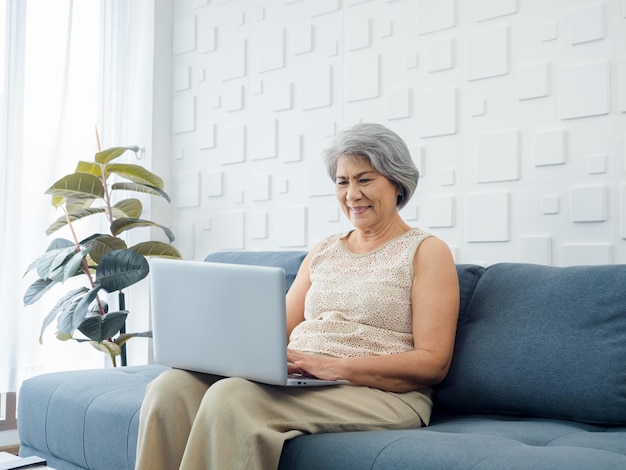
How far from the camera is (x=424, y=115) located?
2832mm

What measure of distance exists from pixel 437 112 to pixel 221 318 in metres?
1.44

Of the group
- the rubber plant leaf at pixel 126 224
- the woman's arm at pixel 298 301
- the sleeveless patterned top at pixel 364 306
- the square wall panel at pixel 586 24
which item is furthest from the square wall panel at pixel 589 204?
the rubber plant leaf at pixel 126 224

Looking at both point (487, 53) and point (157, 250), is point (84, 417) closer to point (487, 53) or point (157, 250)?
point (157, 250)

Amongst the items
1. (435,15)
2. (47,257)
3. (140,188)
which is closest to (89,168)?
(140,188)

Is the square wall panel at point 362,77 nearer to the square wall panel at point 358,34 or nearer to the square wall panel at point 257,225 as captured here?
the square wall panel at point 358,34

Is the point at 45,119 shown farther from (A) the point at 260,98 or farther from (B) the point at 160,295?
(B) the point at 160,295

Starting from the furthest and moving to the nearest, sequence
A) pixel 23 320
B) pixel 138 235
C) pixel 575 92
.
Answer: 1. pixel 138 235
2. pixel 23 320
3. pixel 575 92

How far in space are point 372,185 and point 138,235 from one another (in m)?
2.04

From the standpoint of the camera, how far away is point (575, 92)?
2439 mm

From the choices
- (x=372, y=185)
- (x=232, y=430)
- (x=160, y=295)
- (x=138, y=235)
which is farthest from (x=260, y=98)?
(x=232, y=430)

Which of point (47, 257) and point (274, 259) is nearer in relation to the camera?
point (274, 259)

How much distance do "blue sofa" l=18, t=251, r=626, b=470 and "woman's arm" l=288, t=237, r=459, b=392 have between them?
132mm

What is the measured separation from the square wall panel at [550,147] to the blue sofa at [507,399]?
50 cm

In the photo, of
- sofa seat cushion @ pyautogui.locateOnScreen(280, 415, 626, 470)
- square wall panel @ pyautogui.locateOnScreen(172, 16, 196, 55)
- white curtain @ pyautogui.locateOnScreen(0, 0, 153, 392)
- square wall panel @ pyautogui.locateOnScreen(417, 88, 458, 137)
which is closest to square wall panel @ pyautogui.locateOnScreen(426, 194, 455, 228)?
square wall panel @ pyautogui.locateOnScreen(417, 88, 458, 137)
